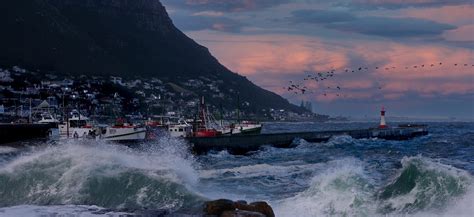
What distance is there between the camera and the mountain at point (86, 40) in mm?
148875

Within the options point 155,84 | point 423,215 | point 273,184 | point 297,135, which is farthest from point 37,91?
point 423,215

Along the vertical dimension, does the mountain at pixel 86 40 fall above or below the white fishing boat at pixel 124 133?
above

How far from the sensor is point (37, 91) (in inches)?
5344

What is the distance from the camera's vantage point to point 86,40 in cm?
16950

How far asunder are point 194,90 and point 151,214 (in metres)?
171

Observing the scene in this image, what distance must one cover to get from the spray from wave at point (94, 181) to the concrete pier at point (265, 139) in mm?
25280

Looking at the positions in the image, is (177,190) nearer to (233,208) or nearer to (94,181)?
(94,181)

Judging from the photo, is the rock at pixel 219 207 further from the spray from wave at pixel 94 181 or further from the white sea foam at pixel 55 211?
the spray from wave at pixel 94 181

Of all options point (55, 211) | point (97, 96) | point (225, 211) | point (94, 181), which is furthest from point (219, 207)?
point (97, 96)

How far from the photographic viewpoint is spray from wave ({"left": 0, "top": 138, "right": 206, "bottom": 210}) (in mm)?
17781

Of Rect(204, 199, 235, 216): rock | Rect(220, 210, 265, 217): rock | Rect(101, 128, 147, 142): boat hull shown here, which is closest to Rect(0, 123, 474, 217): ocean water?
Rect(204, 199, 235, 216): rock

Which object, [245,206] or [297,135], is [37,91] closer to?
[297,135]

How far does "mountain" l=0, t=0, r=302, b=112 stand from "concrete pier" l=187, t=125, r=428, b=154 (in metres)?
71.1

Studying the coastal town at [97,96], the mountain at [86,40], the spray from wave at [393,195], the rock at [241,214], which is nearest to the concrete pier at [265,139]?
the spray from wave at [393,195]
